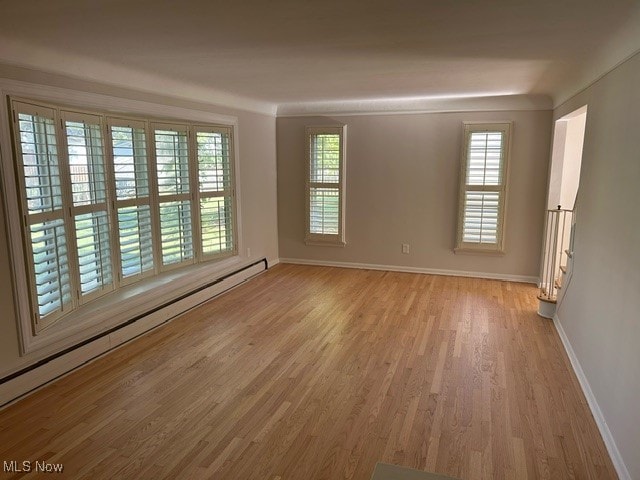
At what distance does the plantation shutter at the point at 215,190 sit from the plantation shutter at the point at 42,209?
1.83 metres

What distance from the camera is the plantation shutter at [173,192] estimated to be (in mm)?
4457

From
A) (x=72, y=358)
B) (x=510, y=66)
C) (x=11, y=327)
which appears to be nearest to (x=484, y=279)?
(x=510, y=66)

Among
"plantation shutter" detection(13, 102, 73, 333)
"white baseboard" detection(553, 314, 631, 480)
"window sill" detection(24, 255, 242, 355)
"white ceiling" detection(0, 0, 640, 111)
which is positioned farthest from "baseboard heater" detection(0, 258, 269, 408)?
Result: "white baseboard" detection(553, 314, 631, 480)

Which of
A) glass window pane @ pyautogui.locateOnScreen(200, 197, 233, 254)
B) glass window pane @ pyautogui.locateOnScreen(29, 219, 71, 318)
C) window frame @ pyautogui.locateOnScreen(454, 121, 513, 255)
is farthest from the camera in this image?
window frame @ pyautogui.locateOnScreen(454, 121, 513, 255)

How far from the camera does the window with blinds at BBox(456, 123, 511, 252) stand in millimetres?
5641

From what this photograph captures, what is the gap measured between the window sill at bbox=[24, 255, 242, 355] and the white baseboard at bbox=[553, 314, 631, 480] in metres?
3.56

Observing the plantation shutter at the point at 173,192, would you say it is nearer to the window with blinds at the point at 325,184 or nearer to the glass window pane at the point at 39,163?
the glass window pane at the point at 39,163

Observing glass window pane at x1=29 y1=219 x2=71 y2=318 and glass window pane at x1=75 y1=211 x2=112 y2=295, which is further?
glass window pane at x1=75 y1=211 x2=112 y2=295

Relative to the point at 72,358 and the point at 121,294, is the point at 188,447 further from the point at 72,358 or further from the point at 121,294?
the point at 121,294

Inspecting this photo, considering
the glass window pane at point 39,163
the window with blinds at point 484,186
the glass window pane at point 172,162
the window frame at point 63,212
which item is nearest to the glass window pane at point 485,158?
the window with blinds at point 484,186

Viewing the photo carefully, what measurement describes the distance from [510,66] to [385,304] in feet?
8.59

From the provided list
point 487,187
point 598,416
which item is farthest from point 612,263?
point 487,187

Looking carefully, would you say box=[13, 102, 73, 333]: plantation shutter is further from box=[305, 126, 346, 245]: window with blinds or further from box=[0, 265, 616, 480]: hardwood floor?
box=[305, 126, 346, 245]: window with blinds

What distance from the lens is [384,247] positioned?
21.1ft
